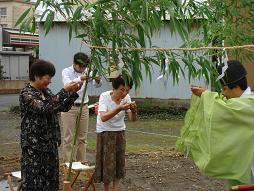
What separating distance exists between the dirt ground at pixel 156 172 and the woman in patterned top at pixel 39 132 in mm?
1773

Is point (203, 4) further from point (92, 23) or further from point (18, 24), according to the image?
point (18, 24)

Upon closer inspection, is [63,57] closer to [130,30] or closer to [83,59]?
[83,59]

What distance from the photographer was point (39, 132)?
4906 millimetres

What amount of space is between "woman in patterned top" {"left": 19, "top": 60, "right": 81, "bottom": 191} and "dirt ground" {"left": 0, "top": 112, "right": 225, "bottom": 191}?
5.82 ft

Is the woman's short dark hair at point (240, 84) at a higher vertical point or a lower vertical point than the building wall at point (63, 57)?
higher

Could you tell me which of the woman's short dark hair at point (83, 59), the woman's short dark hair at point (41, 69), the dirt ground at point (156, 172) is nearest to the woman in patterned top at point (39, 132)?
the woman's short dark hair at point (41, 69)

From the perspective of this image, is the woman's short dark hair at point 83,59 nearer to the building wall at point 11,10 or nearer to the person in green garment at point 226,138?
the person in green garment at point 226,138

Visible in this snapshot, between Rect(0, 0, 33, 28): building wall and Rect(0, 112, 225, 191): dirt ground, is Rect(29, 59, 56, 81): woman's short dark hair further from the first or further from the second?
Rect(0, 0, 33, 28): building wall

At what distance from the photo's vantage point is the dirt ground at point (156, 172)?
7047 millimetres

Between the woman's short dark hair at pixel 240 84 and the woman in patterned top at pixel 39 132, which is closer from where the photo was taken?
the woman's short dark hair at pixel 240 84

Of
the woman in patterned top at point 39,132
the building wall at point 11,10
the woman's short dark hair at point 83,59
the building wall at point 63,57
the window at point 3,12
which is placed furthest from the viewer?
the window at point 3,12

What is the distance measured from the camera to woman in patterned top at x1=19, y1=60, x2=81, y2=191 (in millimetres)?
4781

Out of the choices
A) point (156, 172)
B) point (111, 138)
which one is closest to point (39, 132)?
point (111, 138)

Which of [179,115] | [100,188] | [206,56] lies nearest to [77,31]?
[206,56]
